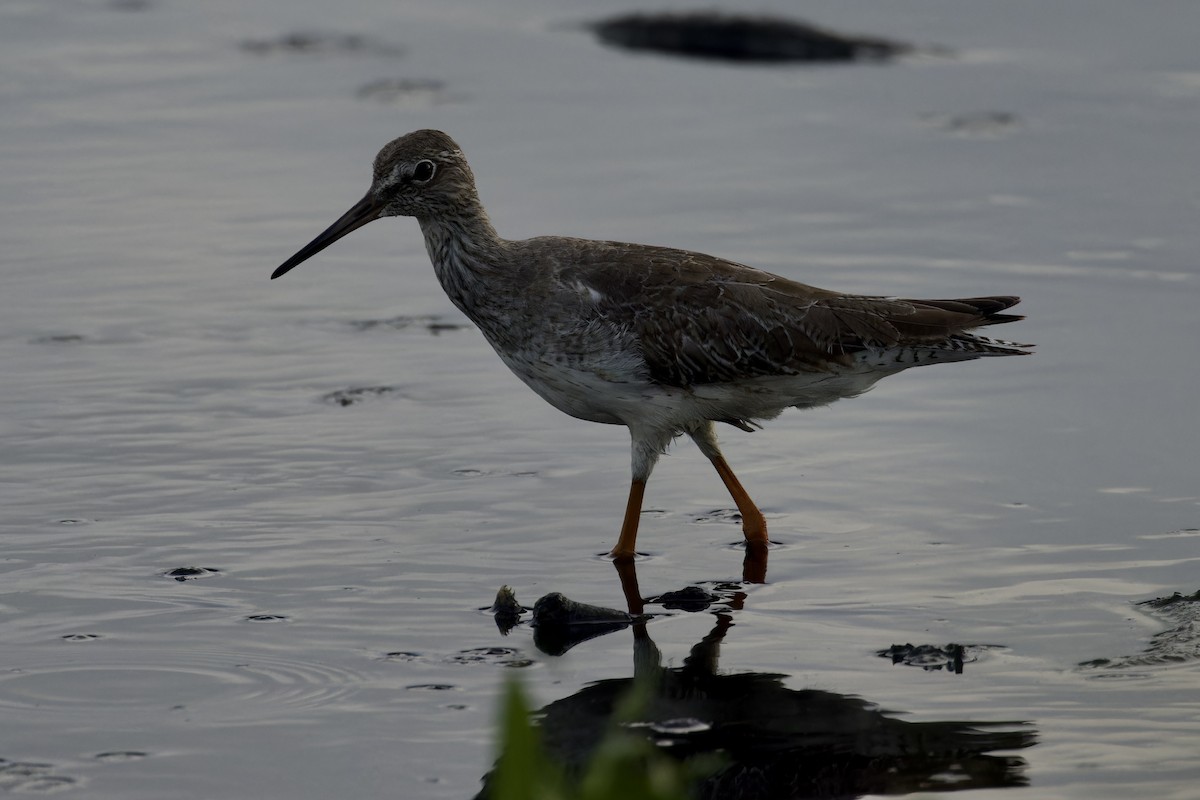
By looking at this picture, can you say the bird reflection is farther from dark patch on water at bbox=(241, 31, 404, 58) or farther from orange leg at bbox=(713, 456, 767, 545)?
dark patch on water at bbox=(241, 31, 404, 58)

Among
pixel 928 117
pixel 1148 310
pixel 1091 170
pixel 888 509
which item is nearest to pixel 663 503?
pixel 888 509

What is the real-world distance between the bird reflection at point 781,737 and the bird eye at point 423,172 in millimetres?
3509

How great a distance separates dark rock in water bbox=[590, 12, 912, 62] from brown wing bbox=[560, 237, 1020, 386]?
10783 mm

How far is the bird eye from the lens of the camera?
1022 cm

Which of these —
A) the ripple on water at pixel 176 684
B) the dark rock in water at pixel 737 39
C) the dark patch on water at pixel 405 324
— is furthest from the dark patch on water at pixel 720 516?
the dark rock in water at pixel 737 39

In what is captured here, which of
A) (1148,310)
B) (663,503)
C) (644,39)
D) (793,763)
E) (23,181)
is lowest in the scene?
(793,763)

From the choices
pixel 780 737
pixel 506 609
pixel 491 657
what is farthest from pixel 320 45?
pixel 780 737

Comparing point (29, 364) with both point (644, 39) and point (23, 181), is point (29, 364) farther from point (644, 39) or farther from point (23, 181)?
point (644, 39)

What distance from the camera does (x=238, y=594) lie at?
891 cm

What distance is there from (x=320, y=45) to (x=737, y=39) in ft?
16.3

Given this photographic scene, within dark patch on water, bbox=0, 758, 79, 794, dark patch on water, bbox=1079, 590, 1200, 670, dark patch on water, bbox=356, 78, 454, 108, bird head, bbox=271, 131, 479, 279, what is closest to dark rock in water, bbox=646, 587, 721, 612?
dark patch on water, bbox=1079, 590, 1200, 670

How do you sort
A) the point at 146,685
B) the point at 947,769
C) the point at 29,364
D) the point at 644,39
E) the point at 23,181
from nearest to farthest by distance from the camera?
the point at 947,769 < the point at 146,685 < the point at 29,364 < the point at 23,181 < the point at 644,39

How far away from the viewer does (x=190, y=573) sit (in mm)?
9148

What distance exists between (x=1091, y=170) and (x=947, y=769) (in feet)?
34.2
